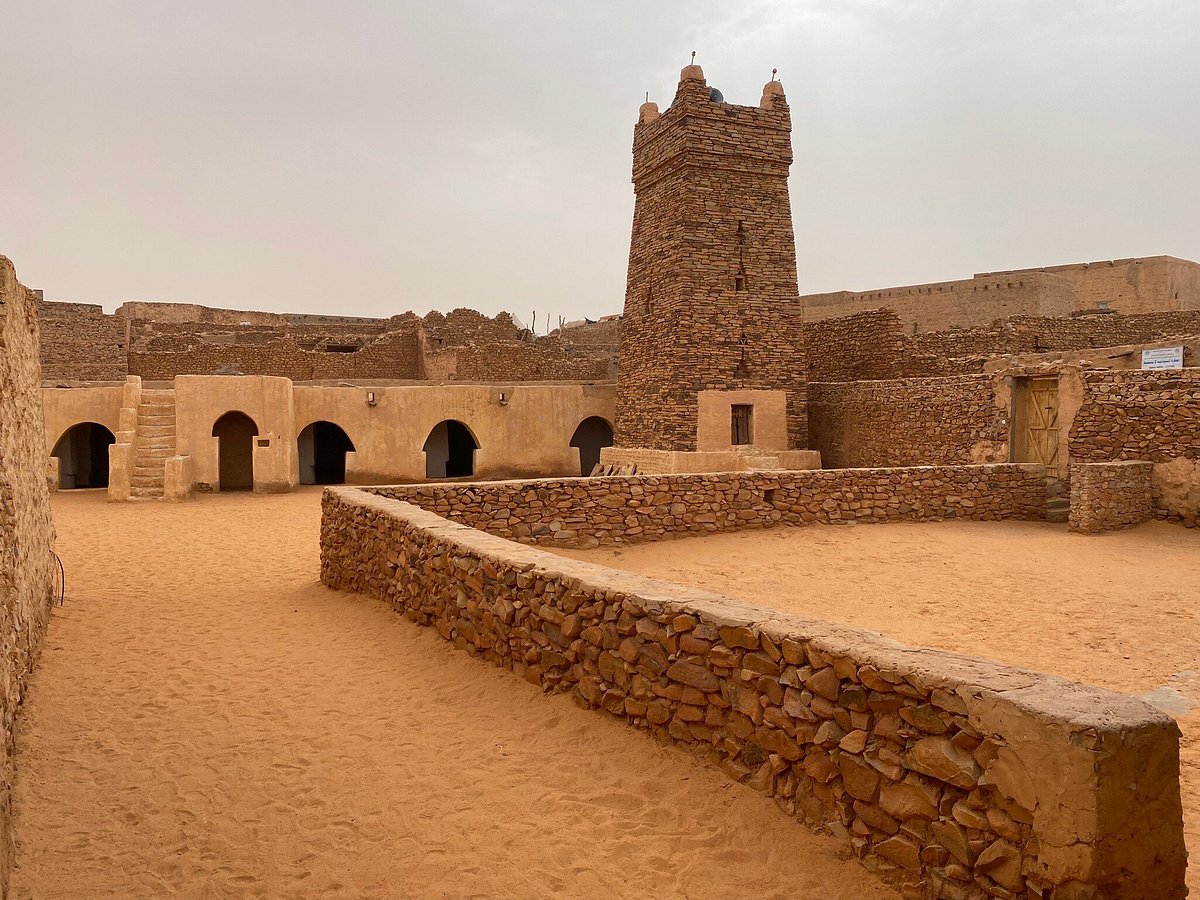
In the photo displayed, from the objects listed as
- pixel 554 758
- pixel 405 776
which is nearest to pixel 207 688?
pixel 405 776

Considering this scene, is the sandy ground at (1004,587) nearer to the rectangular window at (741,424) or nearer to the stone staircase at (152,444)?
the rectangular window at (741,424)

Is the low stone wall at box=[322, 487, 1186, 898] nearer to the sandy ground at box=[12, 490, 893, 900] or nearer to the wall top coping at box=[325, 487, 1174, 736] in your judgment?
the wall top coping at box=[325, 487, 1174, 736]

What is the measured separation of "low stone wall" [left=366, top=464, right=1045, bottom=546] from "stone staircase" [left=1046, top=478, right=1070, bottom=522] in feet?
0.45

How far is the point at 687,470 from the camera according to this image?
17.6m

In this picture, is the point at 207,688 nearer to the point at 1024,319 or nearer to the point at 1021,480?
the point at 1021,480

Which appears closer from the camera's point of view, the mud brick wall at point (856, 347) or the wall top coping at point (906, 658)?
the wall top coping at point (906, 658)

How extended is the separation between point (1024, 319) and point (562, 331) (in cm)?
2157

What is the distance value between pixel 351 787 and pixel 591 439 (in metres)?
20.9

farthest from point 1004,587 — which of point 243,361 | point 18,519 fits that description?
point 243,361

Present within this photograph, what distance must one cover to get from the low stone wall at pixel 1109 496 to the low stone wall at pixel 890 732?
32.1ft

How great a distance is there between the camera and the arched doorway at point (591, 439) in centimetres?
2502

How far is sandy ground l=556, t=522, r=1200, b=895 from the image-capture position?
653cm

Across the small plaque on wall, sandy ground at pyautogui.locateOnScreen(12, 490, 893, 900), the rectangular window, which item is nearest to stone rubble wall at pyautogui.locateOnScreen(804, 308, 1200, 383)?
the rectangular window

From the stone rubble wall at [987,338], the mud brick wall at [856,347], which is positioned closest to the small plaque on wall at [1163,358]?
the stone rubble wall at [987,338]
